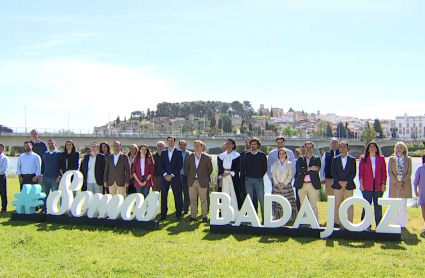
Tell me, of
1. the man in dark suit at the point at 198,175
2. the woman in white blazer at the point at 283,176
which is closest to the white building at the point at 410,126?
the man in dark suit at the point at 198,175

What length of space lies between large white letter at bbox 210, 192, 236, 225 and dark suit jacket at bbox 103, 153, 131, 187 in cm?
243

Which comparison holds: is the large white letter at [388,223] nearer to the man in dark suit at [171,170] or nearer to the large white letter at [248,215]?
the large white letter at [248,215]

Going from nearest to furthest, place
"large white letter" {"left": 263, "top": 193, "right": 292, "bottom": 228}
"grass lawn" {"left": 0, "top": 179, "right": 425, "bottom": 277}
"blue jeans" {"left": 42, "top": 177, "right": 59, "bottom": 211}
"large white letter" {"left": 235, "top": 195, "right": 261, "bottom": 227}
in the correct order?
"grass lawn" {"left": 0, "top": 179, "right": 425, "bottom": 277}
"large white letter" {"left": 263, "top": 193, "right": 292, "bottom": 228}
"large white letter" {"left": 235, "top": 195, "right": 261, "bottom": 227}
"blue jeans" {"left": 42, "top": 177, "right": 59, "bottom": 211}

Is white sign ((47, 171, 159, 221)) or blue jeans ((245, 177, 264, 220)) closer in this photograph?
white sign ((47, 171, 159, 221))

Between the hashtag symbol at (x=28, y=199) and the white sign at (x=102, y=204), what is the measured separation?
0.51 m

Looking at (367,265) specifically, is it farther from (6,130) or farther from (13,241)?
(6,130)

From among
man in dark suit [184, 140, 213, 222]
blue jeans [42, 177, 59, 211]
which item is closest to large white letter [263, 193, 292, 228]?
man in dark suit [184, 140, 213, 222]

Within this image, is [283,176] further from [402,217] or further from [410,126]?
[410,126]

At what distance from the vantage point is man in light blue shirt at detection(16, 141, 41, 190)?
10.3 m

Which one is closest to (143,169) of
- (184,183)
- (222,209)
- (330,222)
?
(184,183)

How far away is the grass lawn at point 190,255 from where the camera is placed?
596 centimetres

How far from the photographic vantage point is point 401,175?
888cm

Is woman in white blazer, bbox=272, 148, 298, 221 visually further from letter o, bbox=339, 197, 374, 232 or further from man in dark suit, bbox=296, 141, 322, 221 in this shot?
letter o, bbox=339, 197, 374, 232

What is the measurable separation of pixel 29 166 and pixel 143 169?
110 inches
